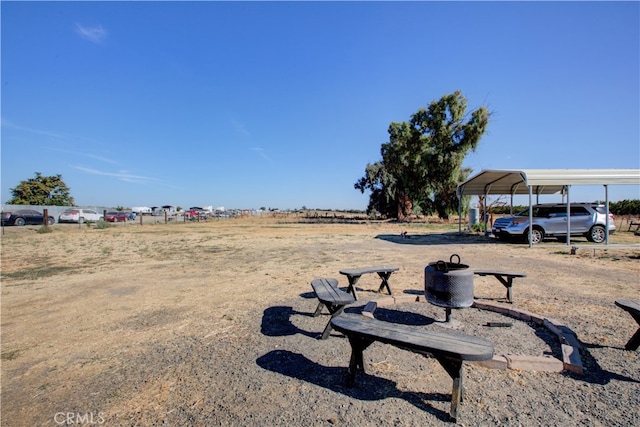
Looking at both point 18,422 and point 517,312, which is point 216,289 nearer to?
point 18,422

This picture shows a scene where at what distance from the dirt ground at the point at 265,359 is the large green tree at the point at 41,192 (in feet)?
177

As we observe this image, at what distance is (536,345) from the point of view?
145 inches

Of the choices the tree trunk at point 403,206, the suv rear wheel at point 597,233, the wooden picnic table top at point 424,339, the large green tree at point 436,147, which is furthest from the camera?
the tree trunk at point 403,206

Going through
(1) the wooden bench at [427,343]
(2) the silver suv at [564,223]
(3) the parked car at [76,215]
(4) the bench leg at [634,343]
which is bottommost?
(4) the bench leg at [634,343]

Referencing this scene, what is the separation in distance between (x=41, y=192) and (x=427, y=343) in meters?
63.1

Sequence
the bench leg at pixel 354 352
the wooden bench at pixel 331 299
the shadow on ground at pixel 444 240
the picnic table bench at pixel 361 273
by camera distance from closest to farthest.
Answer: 1. the bench leg at pixel 354 352
2. the wooden bench at pixel 331 299
3. the picnic table bench at pixel 361 273
4. the shadow on ground at pixel 444 240

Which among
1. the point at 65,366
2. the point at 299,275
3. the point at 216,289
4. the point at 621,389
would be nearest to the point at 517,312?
the point at 621,389

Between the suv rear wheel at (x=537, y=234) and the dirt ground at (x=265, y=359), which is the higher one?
the suv rear wheel at (x=537, y=234)

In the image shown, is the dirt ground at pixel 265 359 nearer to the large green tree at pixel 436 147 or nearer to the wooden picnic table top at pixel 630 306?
the wooden picnic table top at pixel 630 306

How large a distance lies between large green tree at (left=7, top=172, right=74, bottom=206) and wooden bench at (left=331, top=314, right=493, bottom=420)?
60.8 meters

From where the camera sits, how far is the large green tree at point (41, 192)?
46406 millimetres

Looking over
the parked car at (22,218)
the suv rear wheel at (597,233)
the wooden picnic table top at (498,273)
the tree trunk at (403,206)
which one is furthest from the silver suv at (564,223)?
the parked car at (22,218)

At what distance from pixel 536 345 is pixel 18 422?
516cm

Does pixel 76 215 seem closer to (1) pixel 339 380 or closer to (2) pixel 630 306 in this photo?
(1) pixel 339 380
